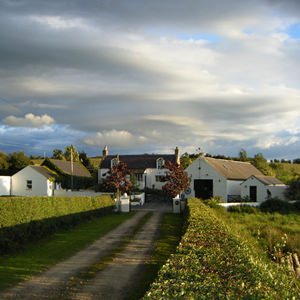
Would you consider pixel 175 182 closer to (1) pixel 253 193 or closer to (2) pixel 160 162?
(1) pixel 253 193

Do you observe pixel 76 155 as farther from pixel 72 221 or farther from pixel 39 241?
pixel 39 241

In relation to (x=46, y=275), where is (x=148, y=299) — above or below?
above

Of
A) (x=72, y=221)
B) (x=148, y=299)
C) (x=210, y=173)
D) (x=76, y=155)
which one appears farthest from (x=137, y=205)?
(x=148, y=299)

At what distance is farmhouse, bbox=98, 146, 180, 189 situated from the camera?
66.9m

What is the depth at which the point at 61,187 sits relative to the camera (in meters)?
59.7

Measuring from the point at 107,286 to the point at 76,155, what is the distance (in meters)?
72.8

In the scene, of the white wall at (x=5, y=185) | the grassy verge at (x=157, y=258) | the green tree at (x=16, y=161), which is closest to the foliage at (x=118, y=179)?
the white wall at (x=5, y=185)

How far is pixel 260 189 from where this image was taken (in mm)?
53781

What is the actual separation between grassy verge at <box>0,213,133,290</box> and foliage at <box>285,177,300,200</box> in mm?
33704

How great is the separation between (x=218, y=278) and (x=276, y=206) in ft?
135

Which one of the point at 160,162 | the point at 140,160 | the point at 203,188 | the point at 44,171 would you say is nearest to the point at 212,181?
the point at 203,188

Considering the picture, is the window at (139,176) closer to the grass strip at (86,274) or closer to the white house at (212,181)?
the white house at (212,181)

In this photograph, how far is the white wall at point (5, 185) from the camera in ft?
180

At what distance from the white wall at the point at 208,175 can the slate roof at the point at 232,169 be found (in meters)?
0.60
